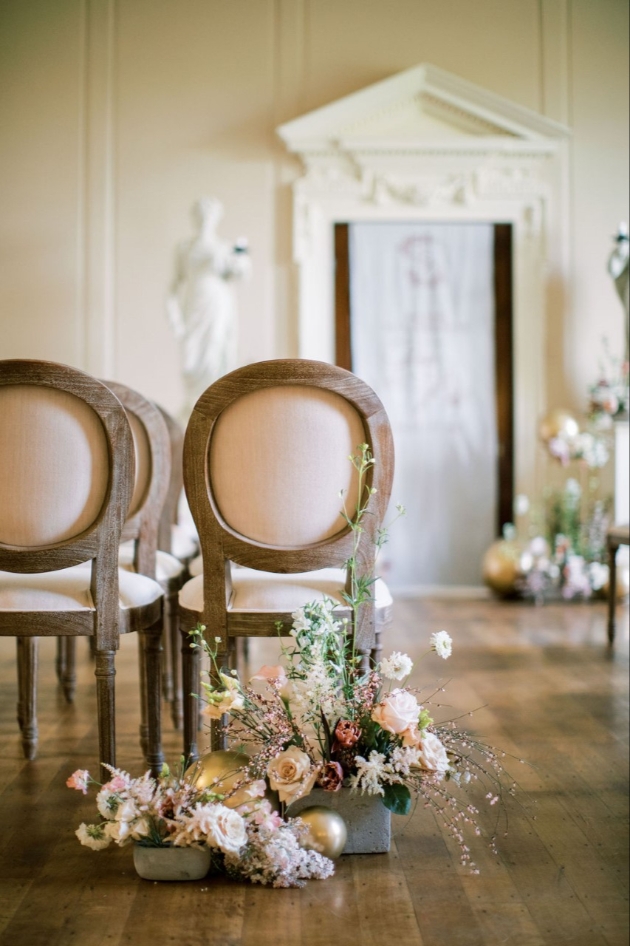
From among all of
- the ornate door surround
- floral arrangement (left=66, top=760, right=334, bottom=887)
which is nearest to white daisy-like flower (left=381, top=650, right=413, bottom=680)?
floral arrangement (left=66, top=760, right=334, bottom=887)

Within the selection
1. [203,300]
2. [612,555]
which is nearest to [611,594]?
[612,555]

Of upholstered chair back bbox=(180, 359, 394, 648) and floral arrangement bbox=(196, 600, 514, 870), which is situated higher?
upholstered chair back bbox=(180, 359, 394, 648)

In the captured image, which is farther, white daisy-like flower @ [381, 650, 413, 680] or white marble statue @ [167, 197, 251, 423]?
white marble statue @ [167, 197, 251, 423]

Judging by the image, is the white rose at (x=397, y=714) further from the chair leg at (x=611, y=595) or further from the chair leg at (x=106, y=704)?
the chair leg at (x=611, y=595)

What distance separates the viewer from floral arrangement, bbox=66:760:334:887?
173cm

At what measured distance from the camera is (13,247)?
21.8 ft

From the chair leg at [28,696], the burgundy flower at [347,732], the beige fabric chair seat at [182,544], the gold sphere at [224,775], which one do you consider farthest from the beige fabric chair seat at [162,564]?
the burgundy flower at [347,732]

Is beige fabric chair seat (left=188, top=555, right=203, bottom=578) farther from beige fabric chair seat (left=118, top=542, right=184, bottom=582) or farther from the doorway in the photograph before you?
the doorway

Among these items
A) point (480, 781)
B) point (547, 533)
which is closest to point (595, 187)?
point (547, 533)

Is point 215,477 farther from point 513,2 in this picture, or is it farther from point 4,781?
point 513,2

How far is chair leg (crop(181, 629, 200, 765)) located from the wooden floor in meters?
0.17

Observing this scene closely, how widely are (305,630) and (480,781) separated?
0.76 meters

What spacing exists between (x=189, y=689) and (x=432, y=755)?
0.70 m

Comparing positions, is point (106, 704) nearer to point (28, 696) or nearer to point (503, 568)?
point (28, 696)
